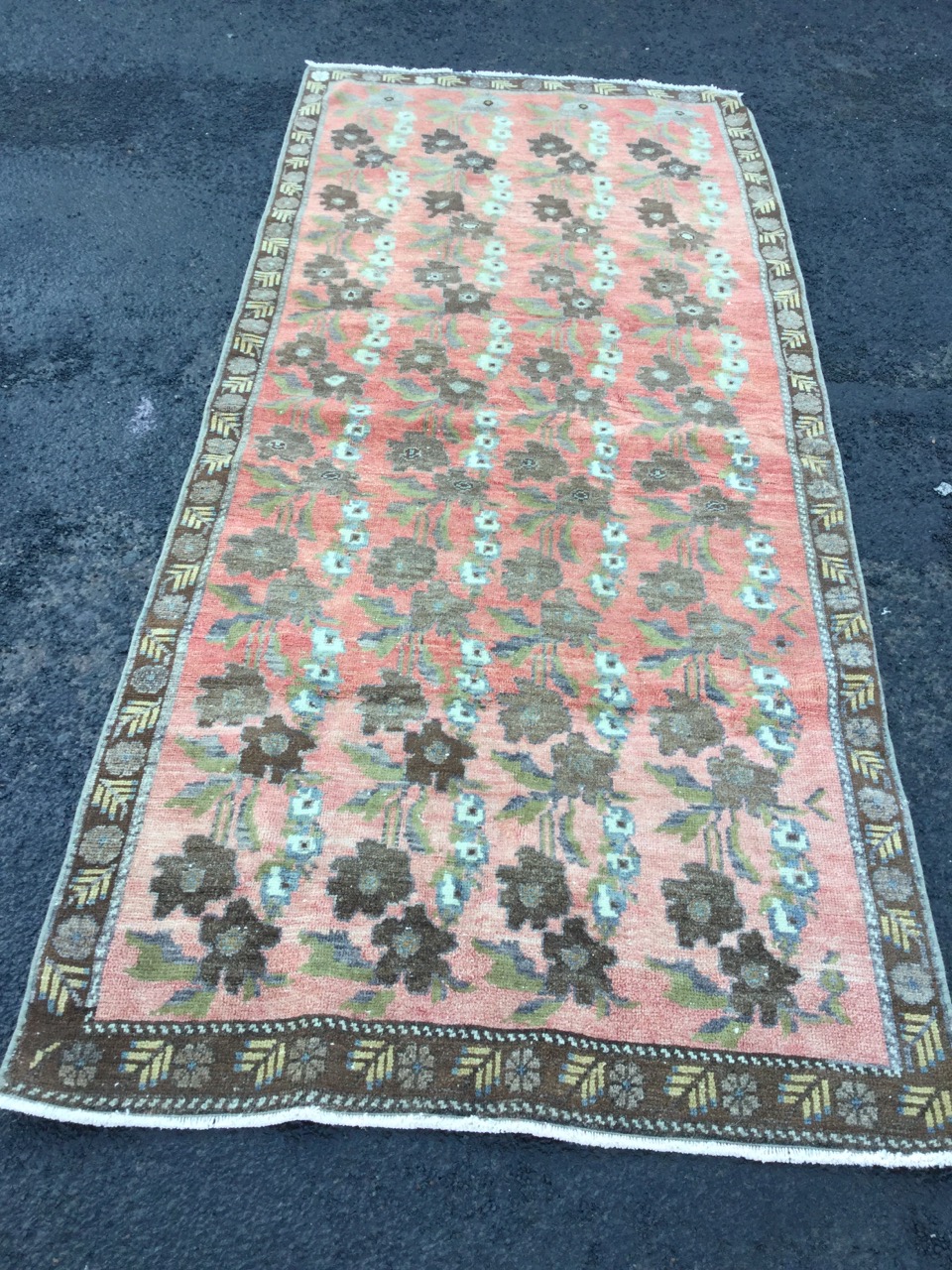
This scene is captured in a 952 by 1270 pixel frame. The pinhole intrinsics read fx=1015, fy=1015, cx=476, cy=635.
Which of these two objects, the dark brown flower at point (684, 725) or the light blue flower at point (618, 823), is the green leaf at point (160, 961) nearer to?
the light blue flower at point (618, 823)

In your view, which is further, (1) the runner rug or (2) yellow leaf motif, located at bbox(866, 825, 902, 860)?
(2) yellow leaf motif, located at bbox(866, 825, 902, 860)

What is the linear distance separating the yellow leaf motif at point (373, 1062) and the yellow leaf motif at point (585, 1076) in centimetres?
21

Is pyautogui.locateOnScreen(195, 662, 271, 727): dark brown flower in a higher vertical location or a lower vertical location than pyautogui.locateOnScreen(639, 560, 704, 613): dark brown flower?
lower

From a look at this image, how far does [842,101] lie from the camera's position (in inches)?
102

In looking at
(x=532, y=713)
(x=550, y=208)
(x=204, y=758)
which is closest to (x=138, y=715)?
(x=204, y=758)

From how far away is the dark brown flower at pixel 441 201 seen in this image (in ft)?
7.27

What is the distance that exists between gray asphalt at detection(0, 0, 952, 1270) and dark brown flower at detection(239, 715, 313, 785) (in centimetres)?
24

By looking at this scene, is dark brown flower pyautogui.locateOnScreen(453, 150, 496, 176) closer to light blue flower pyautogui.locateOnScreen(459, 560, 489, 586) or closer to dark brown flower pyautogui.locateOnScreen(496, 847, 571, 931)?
light blue flower pyautogui.locateOnScreen(459, 560, 489, 586)

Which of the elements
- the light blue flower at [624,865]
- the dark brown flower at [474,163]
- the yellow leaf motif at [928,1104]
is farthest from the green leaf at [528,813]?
the dark brown flower at [474,163]

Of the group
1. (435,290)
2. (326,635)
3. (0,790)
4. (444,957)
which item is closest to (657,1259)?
(444,957)

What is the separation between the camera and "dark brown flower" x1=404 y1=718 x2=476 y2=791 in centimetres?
146

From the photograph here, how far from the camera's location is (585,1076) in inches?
49.8

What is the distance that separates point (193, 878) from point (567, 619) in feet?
2.25

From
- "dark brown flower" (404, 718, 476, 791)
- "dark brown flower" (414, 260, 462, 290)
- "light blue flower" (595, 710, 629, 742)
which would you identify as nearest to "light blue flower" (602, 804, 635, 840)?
"light blue flower" (595, 710, 629, 742)
